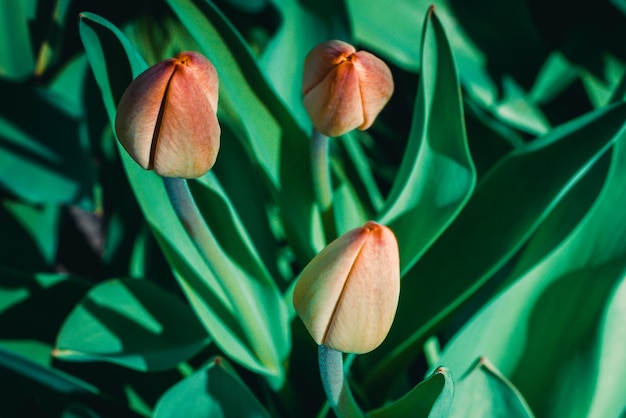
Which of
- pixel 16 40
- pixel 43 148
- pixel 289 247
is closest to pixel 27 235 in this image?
pixel 43 148

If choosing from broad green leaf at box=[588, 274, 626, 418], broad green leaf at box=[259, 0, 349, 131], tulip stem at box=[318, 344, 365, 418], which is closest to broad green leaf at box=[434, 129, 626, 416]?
broad green leaf at box=[588, 274, 626, 418]

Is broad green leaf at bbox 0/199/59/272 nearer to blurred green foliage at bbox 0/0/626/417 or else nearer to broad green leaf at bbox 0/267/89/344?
blurred green foliage at bbox 0/0/626/417

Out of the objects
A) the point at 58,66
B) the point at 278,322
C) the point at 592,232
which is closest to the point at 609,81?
the point at 592,232

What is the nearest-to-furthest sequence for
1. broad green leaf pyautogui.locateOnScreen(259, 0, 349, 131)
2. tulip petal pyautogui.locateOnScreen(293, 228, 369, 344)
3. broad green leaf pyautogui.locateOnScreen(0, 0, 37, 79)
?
1. tulip petal pyautogui.locateOnScreen(293, 228, 369, 344)
2. broad green leaf pyautogui.locateOnScreen(259, 0, 349, 131)
3. broad green leaf pyautogui.locateOnScreen(0, 0, 37, 79)

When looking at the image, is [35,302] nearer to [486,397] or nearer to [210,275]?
[210,275]

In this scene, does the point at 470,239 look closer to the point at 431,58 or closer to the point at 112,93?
the point at 431,58
